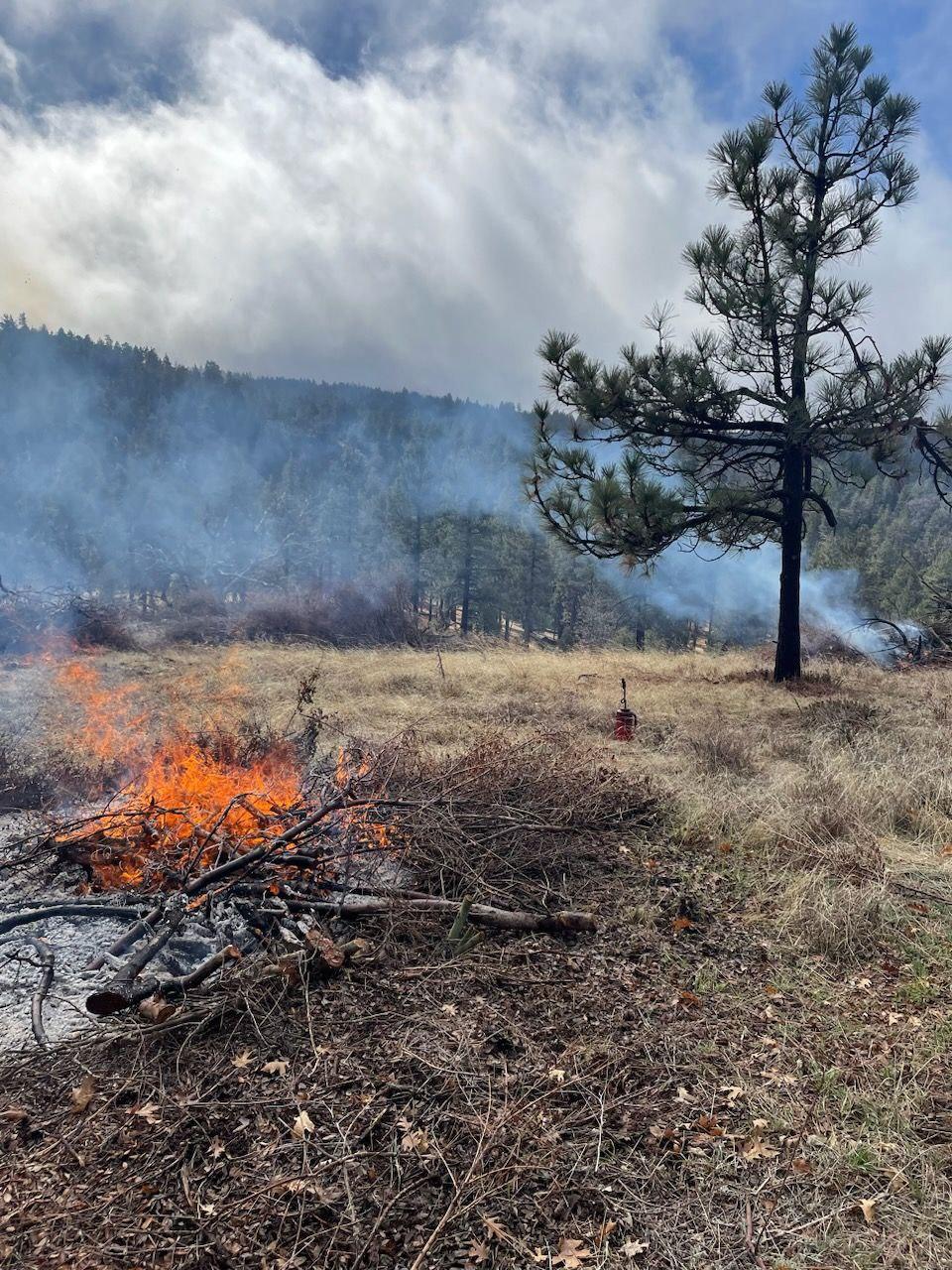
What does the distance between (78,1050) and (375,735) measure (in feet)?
17.5

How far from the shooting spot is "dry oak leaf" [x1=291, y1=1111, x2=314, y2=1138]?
2500 mm

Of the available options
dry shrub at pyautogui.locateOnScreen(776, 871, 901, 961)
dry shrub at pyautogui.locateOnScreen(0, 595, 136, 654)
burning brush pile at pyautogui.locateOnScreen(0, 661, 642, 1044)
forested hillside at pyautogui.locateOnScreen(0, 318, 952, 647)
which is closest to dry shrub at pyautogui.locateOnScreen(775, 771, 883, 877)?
dry shrub at pyautogui.locateOnScreen(776, 871, 901, 961)

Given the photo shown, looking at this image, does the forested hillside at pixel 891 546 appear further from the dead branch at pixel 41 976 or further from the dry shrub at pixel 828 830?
the dead branch at pixel 41 976

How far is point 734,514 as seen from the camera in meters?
11.2

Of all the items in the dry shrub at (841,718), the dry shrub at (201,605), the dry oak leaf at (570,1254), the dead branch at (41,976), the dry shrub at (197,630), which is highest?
the dry shrub at (201,605)

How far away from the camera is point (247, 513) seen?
43812 mm

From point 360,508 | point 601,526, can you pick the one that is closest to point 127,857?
point 601,526

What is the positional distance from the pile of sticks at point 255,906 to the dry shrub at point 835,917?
3.98 feet

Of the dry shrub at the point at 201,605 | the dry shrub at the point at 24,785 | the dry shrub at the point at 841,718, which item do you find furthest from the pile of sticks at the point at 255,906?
the dry shrub at the point at 201,605

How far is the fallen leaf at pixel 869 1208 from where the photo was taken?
88.9 inches

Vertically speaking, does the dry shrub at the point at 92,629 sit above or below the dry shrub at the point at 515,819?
above

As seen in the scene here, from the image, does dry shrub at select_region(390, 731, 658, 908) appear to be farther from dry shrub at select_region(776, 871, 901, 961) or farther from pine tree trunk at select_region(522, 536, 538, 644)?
pine tree trunk at select_region(522, 536, 538, 644)

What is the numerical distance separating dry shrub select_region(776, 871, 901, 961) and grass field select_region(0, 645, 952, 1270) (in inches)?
0.5

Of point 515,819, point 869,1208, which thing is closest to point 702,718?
point 515,819
